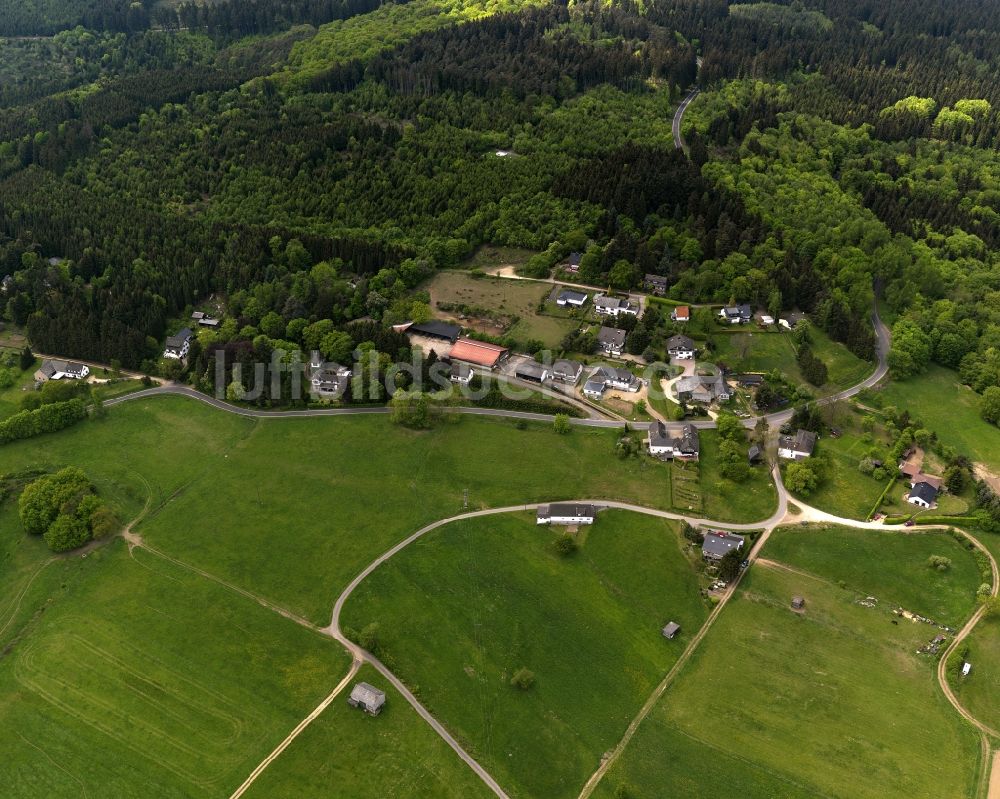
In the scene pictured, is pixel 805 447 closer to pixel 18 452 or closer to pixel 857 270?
pixel 857 270

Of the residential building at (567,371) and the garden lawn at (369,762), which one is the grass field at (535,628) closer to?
the garden lawn at (369,762)

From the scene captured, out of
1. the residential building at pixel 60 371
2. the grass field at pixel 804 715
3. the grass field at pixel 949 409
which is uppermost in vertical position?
the residential building at pixel 60 371

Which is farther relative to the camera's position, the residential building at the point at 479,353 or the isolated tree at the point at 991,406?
the residential building at the point at 479,353

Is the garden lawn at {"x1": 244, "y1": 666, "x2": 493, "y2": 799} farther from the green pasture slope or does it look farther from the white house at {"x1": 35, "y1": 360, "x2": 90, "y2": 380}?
the white house at {"x1": 35, "y1": 360, "x2": 90, "y2": 380}

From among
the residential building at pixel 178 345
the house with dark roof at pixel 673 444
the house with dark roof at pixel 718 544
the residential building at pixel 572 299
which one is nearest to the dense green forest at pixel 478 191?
the residential building at pixel 178 345

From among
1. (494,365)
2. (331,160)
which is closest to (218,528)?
(494,365)

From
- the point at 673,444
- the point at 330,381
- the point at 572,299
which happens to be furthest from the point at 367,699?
the point at 572,299

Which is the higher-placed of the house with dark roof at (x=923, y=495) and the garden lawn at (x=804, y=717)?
the house with dark roof at (x=923, y=495)

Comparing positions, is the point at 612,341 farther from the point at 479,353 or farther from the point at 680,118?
the point at 680,118
